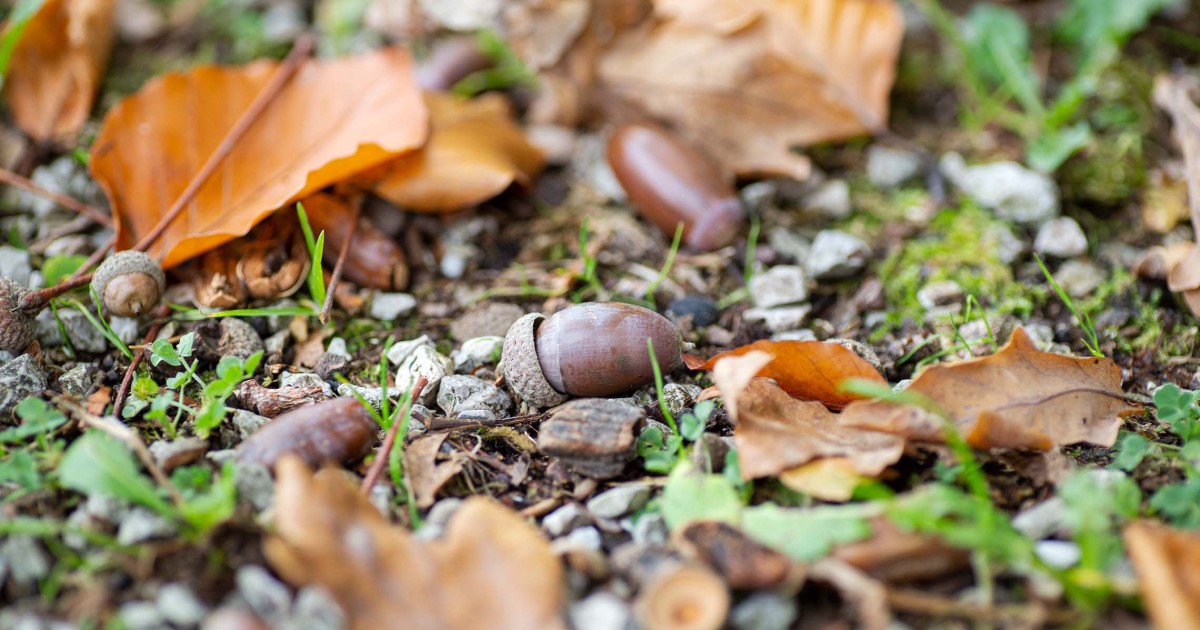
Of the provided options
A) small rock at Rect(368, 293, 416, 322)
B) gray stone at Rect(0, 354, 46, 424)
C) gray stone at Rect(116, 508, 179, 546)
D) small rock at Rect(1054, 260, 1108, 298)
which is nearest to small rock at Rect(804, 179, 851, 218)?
small rock at Rect(1054, 260, 1108, 298)

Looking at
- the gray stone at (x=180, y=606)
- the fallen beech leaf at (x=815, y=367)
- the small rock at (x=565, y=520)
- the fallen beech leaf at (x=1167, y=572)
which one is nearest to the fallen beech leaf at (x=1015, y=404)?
the fallen beech leaf at (x=815, y=367)

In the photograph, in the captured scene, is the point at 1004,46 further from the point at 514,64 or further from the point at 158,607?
the point at 158,607

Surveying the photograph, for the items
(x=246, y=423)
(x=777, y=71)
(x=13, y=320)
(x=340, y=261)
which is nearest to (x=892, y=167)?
(x=777, y=71)

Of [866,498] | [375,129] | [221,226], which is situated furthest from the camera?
[375,129]

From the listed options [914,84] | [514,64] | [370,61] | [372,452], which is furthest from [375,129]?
[914,84]

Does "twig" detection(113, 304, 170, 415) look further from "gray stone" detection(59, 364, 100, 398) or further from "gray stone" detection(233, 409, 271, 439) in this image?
"gray stone" detection(233, 409, 271, 439)

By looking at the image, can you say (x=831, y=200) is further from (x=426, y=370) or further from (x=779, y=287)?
(x=426, y=370)
